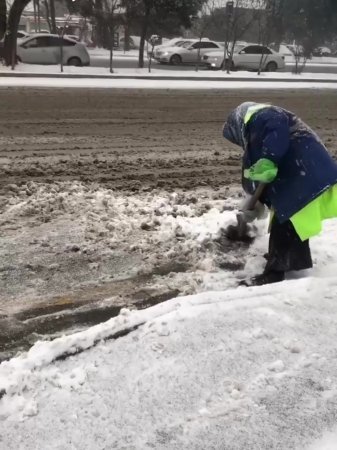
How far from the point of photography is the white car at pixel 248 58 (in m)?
27.3

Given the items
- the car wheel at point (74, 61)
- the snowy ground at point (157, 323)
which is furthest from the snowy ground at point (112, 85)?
the snowy ground at point (157, 323)

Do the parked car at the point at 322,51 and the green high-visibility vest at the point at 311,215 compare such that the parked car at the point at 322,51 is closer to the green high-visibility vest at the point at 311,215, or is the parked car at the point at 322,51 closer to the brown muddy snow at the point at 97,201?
the brown muddy snow at the point at 97,201

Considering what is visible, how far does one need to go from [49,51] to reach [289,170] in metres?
22.2

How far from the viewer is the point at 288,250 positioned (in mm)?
3877

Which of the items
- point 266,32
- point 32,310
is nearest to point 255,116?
point 32,310

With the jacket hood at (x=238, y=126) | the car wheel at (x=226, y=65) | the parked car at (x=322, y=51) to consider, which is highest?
the jacket hood at (x=238, y=126)

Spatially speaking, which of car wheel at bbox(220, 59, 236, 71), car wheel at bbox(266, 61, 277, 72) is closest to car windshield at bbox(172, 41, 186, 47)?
car wheel at bbox(220, 59, 236, 71)

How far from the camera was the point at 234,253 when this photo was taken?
4422mm

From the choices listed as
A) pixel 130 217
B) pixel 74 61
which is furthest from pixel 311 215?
pixel 74 61

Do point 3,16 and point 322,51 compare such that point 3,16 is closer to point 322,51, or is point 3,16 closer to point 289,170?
point 289,170

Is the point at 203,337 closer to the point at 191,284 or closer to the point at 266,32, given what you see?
the point at 191,284

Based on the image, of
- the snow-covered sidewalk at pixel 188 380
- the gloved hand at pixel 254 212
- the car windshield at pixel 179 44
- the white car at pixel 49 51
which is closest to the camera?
the snow-covered sidewalk at pixel 188 380

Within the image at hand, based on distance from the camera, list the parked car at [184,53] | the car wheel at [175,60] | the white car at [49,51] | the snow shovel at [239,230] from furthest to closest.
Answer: the car wheel at [175,60] < the parked car at [184,53] < the white car at [49,51] < the snow shovel at [239,230]

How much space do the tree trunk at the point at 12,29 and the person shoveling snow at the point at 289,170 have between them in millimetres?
18368
